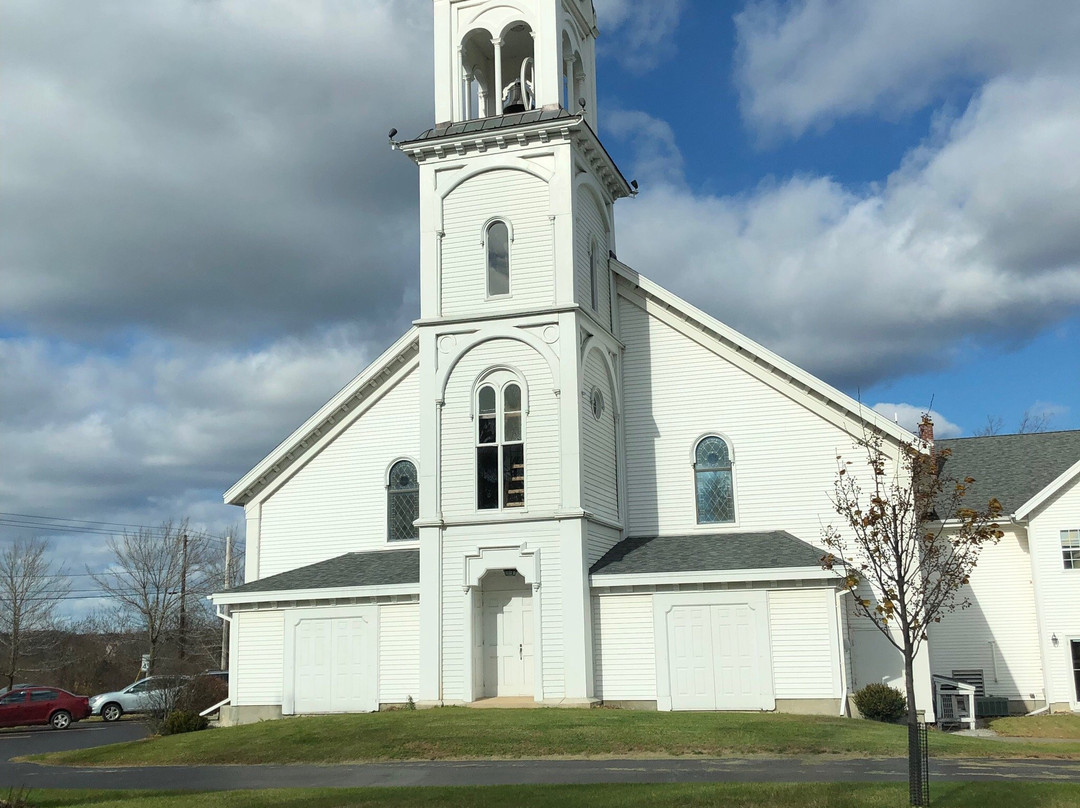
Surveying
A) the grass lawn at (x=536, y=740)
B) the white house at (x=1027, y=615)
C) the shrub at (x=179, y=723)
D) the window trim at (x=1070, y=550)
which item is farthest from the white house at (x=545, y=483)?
the grass lawn at (x=536, y=740)

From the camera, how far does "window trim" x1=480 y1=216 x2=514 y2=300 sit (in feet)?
86.3

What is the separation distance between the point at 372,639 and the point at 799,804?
592 inches

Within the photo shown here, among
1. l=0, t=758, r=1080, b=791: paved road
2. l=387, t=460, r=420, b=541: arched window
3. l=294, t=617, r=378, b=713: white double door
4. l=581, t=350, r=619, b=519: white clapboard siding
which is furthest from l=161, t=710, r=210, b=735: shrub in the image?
l=581, t=350, r=619, b=519: white clapboard siding

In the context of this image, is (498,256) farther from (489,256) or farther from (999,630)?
(999,630)

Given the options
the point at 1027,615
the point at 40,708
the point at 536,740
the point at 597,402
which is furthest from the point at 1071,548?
the point at 40,708

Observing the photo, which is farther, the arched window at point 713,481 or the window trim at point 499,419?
A: the arched window at point 713,481

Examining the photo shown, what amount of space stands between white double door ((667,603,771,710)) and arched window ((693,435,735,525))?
3.72 m

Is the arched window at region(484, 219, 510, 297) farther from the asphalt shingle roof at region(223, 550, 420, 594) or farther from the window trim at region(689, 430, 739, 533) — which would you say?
the asphalt shingle roof at region(223, 550, 420, 594)

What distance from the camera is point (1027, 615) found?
2792 centimetres

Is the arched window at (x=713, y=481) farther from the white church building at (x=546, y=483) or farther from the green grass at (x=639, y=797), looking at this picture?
the green grass at (x=639, y=797)

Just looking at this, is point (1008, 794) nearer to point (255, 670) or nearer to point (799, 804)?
point (799, 804)

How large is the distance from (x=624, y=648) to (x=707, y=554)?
2.92m

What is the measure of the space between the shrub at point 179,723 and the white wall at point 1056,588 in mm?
21101

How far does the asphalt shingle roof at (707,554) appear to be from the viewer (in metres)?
23.9
